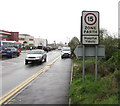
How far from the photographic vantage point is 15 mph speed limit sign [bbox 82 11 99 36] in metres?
7.84

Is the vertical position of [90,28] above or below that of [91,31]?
above

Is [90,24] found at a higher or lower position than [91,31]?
higher

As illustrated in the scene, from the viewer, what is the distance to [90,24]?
25.8ft

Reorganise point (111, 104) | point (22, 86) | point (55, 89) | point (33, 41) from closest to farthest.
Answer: point (111, 104)
point (55, 89)
point (22, 86)
point (33, 41)

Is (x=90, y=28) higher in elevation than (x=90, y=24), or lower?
lower

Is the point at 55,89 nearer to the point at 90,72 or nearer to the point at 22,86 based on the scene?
the point at 22,86

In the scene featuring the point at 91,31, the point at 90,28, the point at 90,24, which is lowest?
the point at 91,31

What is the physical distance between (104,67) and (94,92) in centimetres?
366

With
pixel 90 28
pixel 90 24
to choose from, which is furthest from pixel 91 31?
→ pixel 90 24

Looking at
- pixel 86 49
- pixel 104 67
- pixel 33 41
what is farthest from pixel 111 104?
pixel 33 41

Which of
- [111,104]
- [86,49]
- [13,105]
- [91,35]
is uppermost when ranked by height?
[91,35]

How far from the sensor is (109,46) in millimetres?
12727

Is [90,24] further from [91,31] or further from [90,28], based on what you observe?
[91,31]

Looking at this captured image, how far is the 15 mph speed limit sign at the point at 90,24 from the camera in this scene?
7.84m
